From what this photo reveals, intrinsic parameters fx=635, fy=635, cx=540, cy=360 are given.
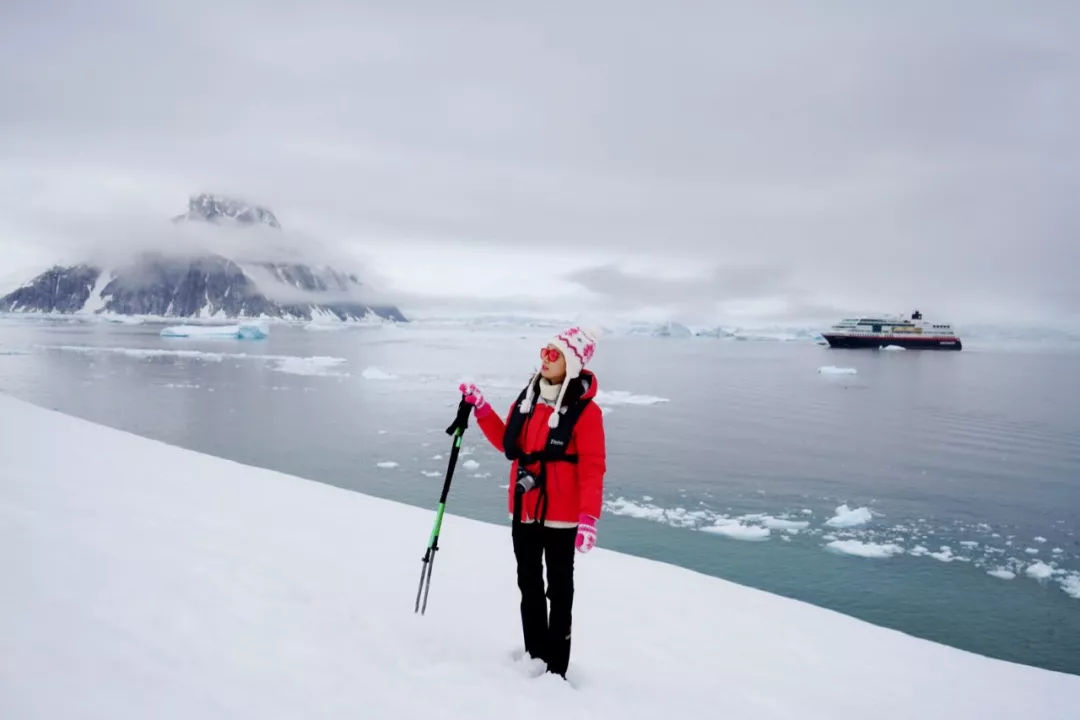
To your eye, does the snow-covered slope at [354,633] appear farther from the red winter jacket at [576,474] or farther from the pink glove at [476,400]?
the pink glove at [476,400]

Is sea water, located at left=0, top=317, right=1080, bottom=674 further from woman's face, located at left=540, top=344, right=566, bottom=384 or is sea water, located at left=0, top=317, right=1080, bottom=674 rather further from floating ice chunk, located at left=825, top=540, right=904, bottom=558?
woman's face, located at left=540, top=344, right=566, bottom=384

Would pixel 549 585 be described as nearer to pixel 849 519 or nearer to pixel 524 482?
pixel 524 482

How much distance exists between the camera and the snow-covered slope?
2.68 m

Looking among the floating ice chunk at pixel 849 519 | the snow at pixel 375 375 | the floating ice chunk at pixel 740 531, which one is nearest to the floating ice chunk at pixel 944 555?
the floating ice chunk at pixel 849 519

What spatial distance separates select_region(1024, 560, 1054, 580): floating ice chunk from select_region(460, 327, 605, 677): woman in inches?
390

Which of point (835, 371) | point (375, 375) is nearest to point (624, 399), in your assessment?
point (375, 375)

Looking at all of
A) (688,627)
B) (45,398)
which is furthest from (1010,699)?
(45,398)

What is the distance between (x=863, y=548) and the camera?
1077cm

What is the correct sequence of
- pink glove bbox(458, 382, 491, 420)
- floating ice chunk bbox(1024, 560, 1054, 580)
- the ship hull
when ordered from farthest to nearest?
the ship hull < floating ice chunk bbox(1024, 560, 1054, 580) < pink glove bbox(458, 382, 491, 420)

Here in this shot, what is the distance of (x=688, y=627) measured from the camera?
5035 mm

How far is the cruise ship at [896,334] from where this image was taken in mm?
102688

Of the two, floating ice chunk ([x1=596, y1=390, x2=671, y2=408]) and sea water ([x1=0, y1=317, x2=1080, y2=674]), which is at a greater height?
floating ice chunk ([x1=596, y1=390, x2=671, y2=408])

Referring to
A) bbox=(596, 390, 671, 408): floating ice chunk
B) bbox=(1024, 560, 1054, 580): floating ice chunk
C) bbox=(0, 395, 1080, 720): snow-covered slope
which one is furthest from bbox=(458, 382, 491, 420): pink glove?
bbox=(596, 390, 671, 408): floating ice chunk

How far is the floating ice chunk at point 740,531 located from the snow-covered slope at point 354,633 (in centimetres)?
494
